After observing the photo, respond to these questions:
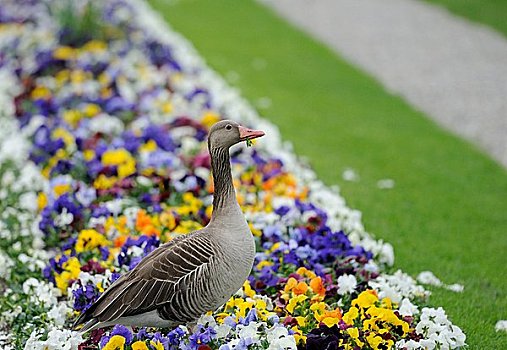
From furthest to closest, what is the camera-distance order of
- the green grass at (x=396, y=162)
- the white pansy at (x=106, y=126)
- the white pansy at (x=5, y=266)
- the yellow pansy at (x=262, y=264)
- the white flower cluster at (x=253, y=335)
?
the white pansy at (x=106, y=126)
the green grass at (x=396, y=162)
the white pansy at (x=5, y=266)
the yellow pansy at (x=262, y=264)
the white flower cluster at (x=253, y=335)

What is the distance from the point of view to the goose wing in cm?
337

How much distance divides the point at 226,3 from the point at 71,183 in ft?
30.1

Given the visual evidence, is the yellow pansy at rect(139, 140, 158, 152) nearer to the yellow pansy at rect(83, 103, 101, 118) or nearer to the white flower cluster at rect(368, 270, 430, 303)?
the yellow pansy at rect(83, 103, 101, 118)

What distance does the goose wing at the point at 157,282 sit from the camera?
3.37 metres

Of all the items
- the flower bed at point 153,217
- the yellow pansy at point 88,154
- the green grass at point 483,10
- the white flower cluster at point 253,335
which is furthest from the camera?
the green grass at point 483,10

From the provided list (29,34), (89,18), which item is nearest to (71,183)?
(89,18)

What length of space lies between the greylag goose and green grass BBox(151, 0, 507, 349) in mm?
1268

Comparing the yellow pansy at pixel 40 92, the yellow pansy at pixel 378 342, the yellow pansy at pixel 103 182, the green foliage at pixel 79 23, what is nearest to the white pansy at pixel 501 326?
the yellow pansy at pixel 378 342

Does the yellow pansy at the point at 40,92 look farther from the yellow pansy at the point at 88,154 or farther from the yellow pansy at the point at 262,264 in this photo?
the yellow pansy at the point at 262,264

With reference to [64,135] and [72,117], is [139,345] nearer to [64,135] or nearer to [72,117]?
[64,135]

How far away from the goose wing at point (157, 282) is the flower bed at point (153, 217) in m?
0.12

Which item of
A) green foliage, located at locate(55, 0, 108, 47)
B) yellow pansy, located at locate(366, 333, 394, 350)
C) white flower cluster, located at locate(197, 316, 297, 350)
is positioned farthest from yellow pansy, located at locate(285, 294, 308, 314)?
green foliage, located at locate(55, 0, 108, 47)

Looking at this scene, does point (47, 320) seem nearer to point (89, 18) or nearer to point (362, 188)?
point (362, 188)

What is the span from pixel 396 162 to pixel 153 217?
8.44 ft
